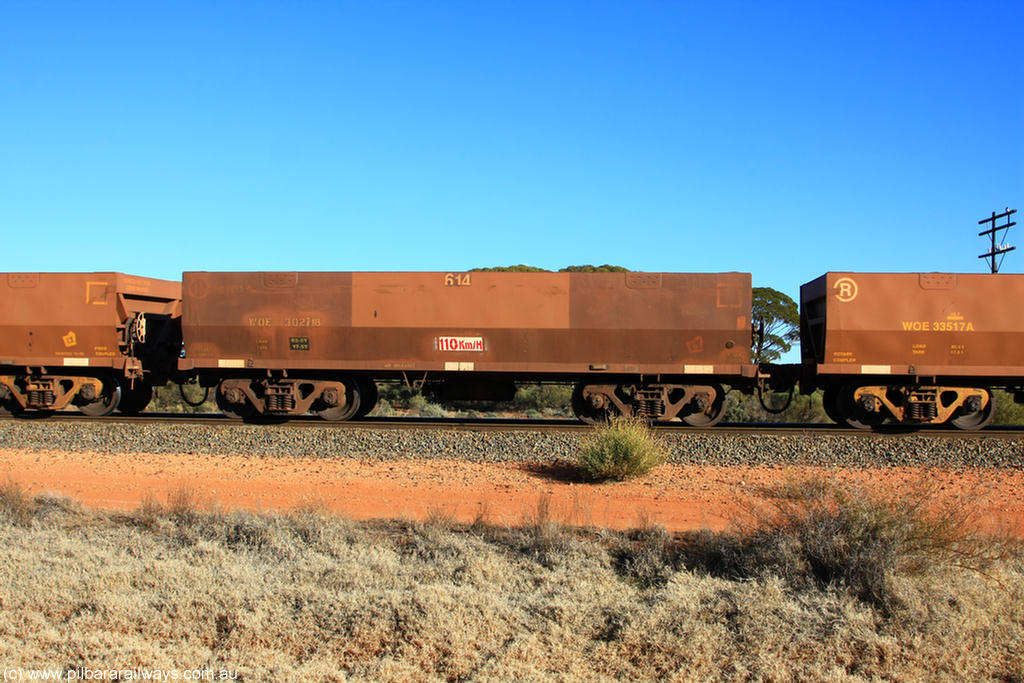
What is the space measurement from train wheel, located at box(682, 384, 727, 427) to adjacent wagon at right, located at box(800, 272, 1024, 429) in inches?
73.1

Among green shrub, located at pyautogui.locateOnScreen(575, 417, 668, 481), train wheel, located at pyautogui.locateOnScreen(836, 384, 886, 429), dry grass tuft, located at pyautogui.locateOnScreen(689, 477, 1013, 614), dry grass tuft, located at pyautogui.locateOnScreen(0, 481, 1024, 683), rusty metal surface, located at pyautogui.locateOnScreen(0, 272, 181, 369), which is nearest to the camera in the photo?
dry grass tuft, located at pyautogui.locateOnScreen(0, 481, 1024, 683)

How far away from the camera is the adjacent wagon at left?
15227mm

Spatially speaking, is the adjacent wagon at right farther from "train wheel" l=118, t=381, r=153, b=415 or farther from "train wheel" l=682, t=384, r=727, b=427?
"train wheel" l=118, t=381, r=153, b=415

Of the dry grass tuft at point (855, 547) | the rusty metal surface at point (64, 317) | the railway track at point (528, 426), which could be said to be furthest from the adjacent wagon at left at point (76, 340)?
the dry grass tuft at point (855, 547)

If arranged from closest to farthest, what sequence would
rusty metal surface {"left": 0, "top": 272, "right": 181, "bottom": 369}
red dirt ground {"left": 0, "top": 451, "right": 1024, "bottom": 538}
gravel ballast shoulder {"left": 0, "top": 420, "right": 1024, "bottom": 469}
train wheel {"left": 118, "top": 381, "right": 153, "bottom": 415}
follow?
1. red dirt ground {"left": 0, "top": 451, "right": 1024, "bottom": 538}
2. gravel ballast shoulder {"left": 0, "top": 420, "right": 1024, "bottom": 469}
3. rusty metal surface {"left": 0, "top": 272, "right": 181, "bottom": 369}
4. train wheel {"left": 118, "top": 381, "right": 153, "bottom": 415}

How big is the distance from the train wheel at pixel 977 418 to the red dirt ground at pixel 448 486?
343cm

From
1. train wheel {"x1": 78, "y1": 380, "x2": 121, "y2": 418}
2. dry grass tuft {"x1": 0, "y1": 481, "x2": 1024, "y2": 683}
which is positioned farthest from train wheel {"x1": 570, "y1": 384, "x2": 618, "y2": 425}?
train wheel {"x1": 78, "y1": 380, "x2": 121, "y2": 418}

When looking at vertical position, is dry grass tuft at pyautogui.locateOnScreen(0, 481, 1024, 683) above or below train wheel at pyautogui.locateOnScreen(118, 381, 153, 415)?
below

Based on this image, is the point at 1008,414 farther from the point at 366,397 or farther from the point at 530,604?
the point at 530,604

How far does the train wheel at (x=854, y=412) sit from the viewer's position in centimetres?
1395

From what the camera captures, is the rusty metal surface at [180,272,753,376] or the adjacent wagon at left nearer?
the rusty metal surface at [180,272,753,376]

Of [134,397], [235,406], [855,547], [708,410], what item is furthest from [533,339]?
[134,397]

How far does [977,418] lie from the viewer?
1413cm

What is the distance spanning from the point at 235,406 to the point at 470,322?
541cm
